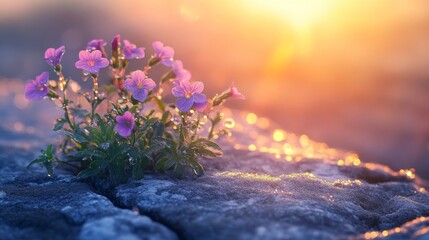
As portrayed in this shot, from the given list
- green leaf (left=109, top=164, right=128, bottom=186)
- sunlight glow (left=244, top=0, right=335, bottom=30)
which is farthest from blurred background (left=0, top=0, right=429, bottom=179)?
green leaf (left=109, top=164, right=128, bottom=186)

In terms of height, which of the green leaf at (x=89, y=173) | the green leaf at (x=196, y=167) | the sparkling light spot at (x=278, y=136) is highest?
the sparkling light spot at (x=278, y=136)

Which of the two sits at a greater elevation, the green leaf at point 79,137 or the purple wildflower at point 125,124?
the purple wildflower at point 125,124

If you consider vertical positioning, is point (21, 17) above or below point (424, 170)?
above

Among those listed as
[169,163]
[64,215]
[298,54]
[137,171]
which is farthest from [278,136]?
[298,54]

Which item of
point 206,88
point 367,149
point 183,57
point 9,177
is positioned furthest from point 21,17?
point 9,177

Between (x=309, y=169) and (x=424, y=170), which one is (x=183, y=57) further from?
(x=309, y=169)

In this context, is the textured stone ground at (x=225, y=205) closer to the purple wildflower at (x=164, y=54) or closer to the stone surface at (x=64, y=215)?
the stone surface at (x=64, y=215)

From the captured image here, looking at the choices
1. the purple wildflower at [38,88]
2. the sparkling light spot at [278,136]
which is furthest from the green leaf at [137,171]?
the sparkling light spot at [278,136]
